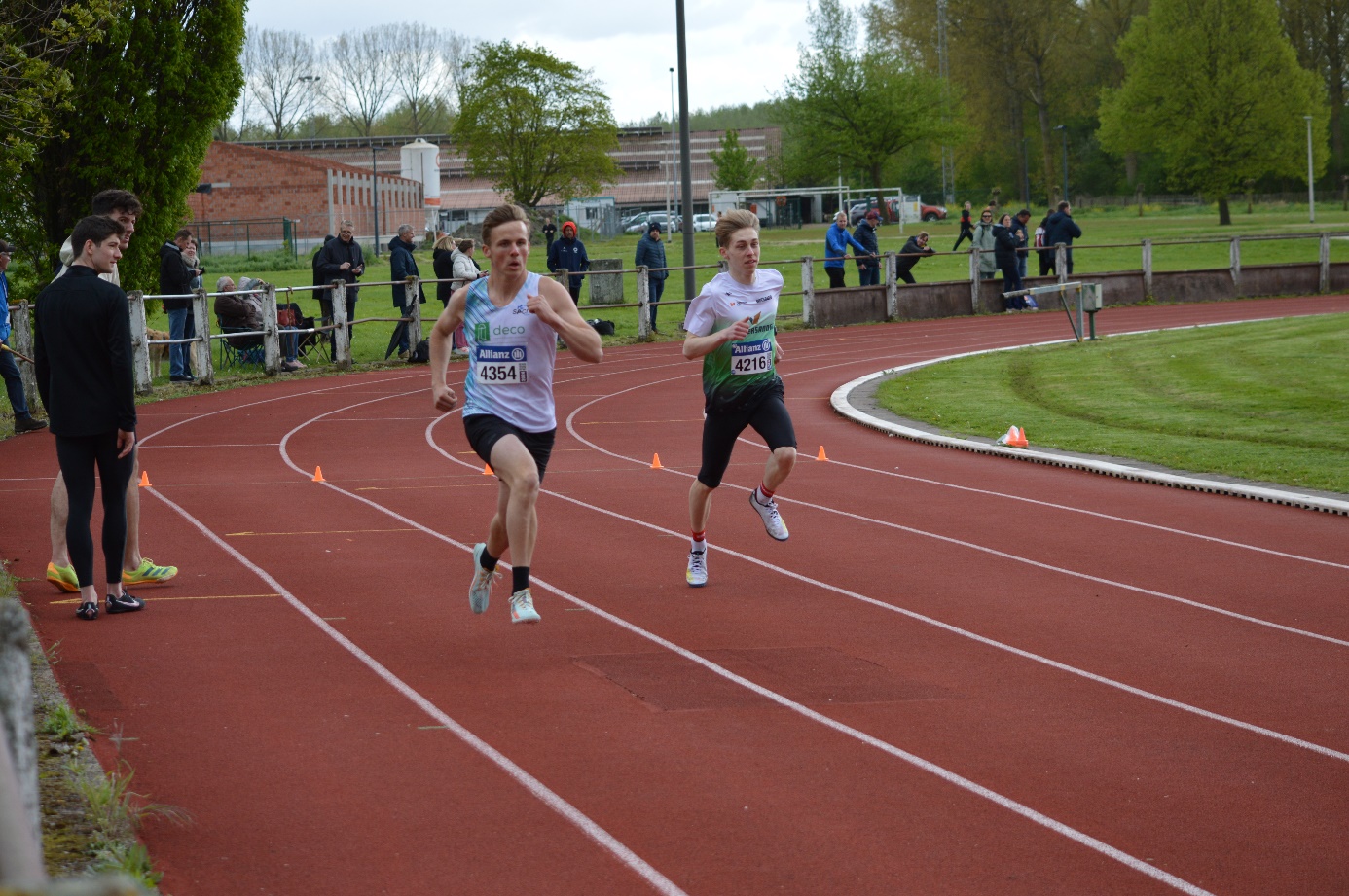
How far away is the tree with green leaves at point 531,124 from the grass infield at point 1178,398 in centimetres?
4670

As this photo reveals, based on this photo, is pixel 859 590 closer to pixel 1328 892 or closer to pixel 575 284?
pixel 1328 892

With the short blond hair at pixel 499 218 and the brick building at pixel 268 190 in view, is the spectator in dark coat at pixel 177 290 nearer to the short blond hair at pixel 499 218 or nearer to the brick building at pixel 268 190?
the short blond hair at pixel 499 218

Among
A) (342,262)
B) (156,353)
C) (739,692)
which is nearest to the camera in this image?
(739,692)

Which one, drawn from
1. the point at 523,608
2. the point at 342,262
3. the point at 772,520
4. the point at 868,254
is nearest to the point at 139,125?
the point at 342,262

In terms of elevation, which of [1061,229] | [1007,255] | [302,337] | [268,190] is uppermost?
[268,190]

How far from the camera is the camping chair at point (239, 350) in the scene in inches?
858

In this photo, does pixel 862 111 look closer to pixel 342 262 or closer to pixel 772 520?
pixel 342 262

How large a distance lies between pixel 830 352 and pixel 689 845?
19775 mm

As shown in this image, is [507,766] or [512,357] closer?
[507,766]

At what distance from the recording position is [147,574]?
8.23m

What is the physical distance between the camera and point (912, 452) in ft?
46.0

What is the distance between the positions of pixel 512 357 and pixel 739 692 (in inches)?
74.9

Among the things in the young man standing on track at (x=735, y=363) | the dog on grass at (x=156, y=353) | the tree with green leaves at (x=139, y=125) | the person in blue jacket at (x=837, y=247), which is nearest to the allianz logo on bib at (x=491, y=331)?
the young man standing on track at (x=735, y=363)

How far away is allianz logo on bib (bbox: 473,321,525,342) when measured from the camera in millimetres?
6934
